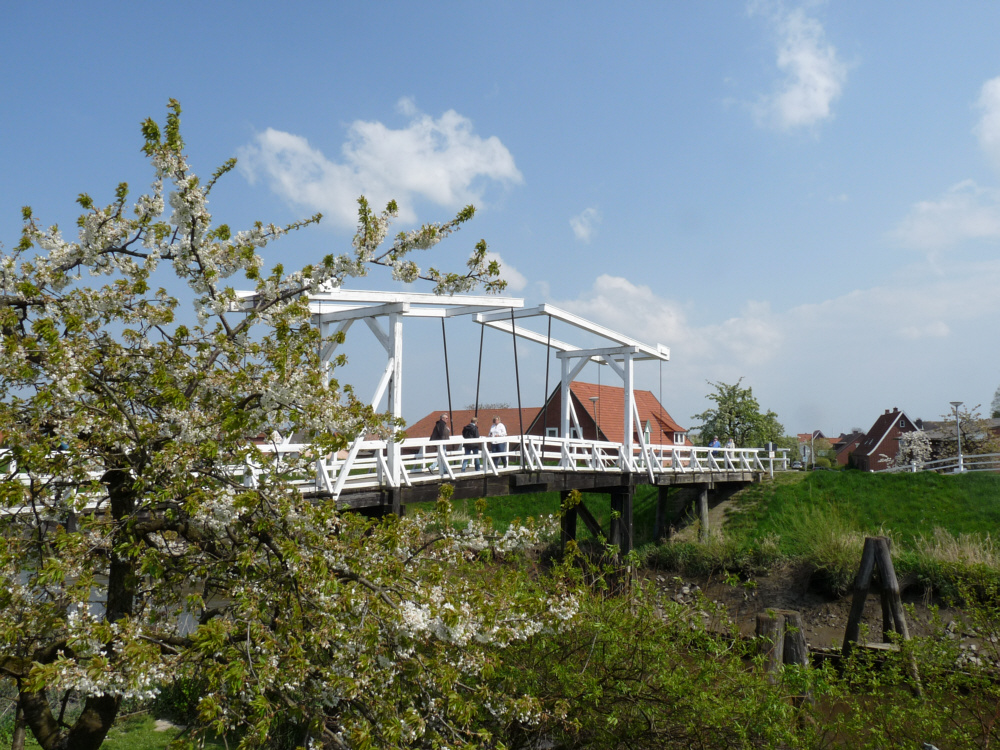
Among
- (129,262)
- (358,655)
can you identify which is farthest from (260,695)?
(129,262)

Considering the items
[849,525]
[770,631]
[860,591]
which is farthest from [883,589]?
[849,525]

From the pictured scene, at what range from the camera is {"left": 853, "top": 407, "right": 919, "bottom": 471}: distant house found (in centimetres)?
4891

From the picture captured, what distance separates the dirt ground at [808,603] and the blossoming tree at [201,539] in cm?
1180

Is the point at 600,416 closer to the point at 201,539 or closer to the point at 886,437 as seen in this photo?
the point at 886,437

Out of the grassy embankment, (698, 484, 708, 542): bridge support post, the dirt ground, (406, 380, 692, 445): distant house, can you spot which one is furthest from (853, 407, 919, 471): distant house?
the dirt ground

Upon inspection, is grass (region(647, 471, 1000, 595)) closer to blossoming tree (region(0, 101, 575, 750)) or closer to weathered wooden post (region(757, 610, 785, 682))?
weathered wooden post (region(757, 610, 785, 682))

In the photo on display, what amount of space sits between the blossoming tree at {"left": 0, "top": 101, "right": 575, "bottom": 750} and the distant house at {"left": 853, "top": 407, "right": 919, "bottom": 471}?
51.6 meters

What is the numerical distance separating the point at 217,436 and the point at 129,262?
56.4 inches

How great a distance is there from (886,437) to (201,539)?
53259mm

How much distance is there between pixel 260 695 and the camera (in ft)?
9.04

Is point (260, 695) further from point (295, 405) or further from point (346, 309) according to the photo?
point (346, 309)

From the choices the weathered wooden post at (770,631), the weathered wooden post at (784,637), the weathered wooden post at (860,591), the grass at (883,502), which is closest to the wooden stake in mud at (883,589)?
the weathered wooden post at (860,591)

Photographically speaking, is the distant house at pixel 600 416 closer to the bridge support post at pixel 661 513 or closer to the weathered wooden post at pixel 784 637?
the bridge support post at pixel 661 513

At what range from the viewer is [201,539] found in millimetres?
3609
